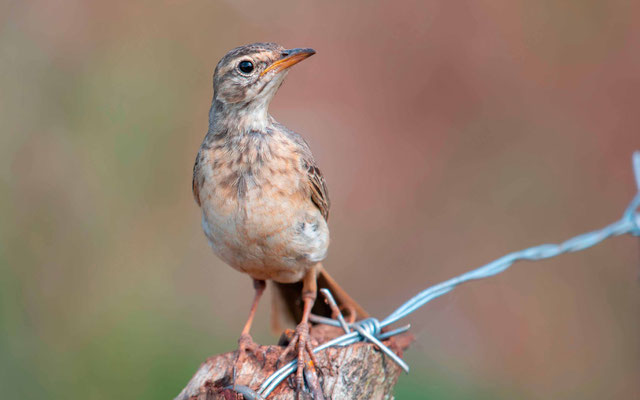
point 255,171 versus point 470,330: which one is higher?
point 470,330

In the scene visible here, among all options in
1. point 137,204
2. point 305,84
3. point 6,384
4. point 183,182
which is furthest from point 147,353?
point 305,84

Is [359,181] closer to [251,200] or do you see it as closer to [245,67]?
[245,67]

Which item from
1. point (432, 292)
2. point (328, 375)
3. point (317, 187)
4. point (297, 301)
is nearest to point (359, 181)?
point (297, 301)

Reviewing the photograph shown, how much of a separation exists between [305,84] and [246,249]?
16.3ft

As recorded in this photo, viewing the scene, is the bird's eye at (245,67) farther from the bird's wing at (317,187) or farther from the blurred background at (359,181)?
the blurred background at (359,181)

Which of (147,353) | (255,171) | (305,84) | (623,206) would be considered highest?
(305,84)

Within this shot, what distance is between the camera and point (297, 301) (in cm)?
443

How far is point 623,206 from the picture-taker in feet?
24.5

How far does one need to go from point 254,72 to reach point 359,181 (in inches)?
165

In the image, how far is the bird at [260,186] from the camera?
369 centimetres

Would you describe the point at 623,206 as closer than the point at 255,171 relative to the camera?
No

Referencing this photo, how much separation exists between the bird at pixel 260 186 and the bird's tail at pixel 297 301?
0.8 inches

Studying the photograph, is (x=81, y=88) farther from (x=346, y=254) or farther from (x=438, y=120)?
(x=438, y=120)

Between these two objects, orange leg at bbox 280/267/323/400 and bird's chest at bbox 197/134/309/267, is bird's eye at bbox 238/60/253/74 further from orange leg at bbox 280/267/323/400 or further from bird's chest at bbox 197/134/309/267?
orange leg at bbox 280/267/323/400
